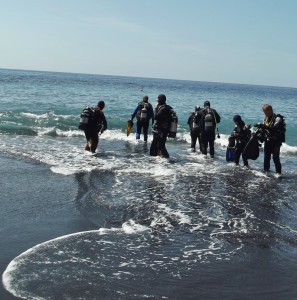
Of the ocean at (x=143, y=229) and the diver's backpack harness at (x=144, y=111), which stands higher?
the diver's backpack harness at (x=144, y=111)

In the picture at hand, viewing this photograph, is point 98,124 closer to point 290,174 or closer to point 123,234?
point 290,174

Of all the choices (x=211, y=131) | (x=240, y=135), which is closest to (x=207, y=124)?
(x=211, y=131)

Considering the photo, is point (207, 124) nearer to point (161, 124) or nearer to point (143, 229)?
point (161, 124)

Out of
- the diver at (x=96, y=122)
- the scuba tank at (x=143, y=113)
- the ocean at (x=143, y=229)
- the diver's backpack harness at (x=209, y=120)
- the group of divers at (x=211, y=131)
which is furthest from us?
the scuba tank at (x=143, y=113)

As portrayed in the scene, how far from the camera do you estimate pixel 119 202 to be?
7172 millimetres

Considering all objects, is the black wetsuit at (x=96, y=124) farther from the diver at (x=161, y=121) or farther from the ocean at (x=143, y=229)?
the diver at (x=161, y=121)

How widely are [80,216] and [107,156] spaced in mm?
5786

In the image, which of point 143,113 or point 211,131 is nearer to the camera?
point 211,131

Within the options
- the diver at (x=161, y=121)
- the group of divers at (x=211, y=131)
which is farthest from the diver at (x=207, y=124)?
the diver at (x=161, y=121)

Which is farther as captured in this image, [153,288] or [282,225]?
[282,225]

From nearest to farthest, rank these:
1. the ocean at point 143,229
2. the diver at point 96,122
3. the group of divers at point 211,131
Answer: the ocean at point 143,229
the group of divers at point 211,131
the diver at point 96,122

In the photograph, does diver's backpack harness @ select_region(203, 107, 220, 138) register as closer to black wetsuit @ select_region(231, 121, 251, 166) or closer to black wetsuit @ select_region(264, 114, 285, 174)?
black wetsuit @ select_region(231, 121, 251, 166)

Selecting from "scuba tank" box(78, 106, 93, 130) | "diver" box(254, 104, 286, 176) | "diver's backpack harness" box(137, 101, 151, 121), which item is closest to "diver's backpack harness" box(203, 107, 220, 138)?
"diver" box(254, 104, 286, 176)

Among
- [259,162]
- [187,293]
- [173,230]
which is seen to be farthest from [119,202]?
[259,162]
